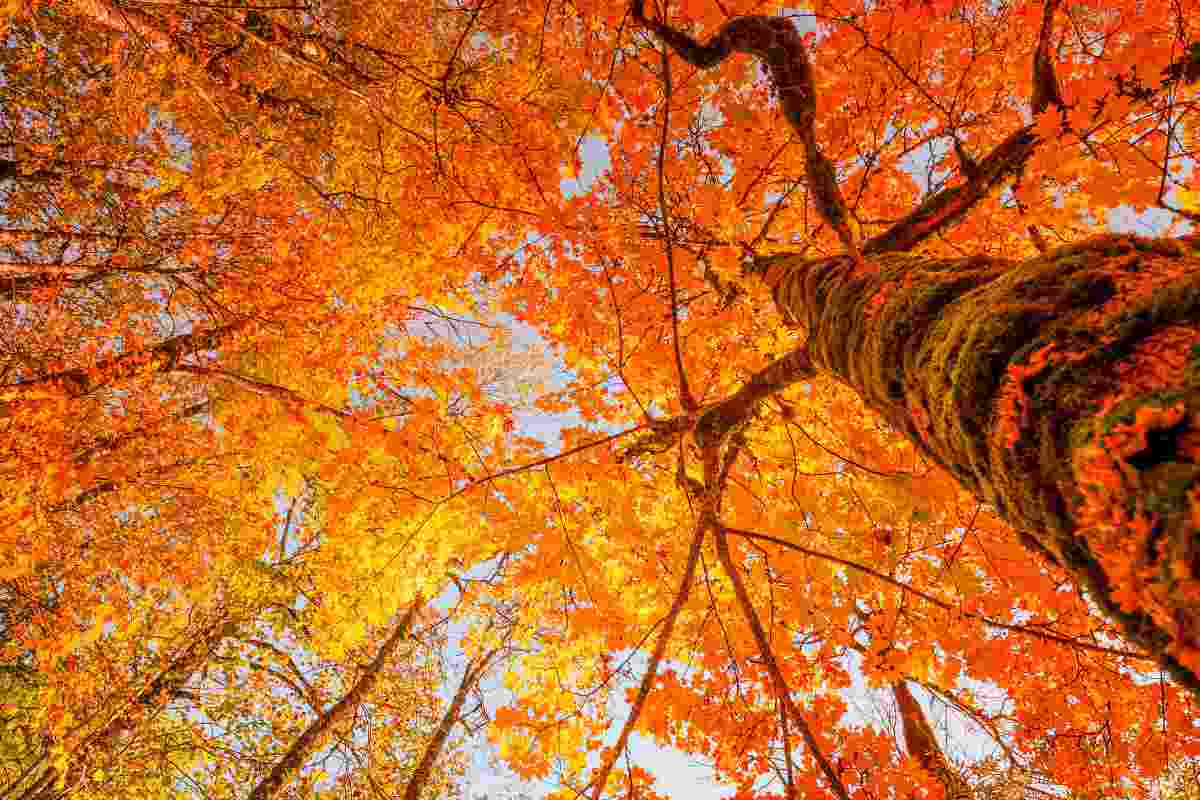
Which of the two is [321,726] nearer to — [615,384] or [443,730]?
[443,730]

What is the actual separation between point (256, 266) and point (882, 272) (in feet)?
21.0

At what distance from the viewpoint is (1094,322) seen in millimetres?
930

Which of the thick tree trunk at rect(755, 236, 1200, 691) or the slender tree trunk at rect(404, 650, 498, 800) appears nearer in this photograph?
the thick tree trunk at rect(755, 236, 1200, 691)

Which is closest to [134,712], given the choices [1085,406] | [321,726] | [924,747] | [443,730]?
[321,726]

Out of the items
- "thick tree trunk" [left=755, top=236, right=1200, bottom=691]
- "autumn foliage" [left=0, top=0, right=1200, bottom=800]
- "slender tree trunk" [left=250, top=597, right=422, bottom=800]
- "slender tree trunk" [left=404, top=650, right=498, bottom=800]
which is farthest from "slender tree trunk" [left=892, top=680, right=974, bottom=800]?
"slender tree trunk" [left=250, top=597, right=422, bottom=800]

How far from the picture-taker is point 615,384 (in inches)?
207

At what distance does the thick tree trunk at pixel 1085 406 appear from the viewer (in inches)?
27.5

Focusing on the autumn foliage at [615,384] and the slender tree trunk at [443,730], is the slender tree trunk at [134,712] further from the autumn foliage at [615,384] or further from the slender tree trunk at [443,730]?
the slender tree trunk at [443,730]

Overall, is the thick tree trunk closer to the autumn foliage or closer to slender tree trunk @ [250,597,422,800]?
the autumn foliage

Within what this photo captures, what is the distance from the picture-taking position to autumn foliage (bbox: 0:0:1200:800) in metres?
1.61

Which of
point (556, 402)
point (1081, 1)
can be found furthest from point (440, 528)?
point (1081, 1)

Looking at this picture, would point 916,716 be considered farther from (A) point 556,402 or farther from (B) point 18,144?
(B) point 18,144

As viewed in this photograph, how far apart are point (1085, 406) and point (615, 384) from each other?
14.7 ft

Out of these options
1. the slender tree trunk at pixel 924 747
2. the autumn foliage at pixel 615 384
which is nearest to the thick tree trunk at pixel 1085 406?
the autumn foliage at pixel 615 384
